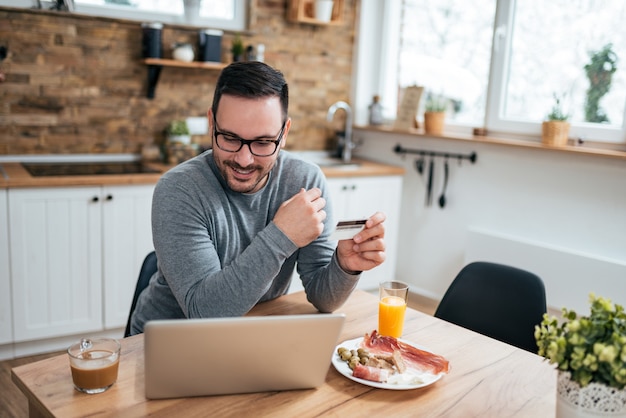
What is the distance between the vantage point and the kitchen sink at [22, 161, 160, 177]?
10.1 ft

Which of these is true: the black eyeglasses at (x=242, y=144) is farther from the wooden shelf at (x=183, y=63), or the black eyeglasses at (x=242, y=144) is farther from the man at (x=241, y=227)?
the wooden shelf at (x=183, y=63)

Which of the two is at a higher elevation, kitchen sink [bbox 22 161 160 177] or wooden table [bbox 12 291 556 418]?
kitchen sink [bbox 22 161 160 177]

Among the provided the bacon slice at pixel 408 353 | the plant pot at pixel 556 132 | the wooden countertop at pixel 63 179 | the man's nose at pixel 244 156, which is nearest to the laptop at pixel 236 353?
the bacon slice at pixel 408 353

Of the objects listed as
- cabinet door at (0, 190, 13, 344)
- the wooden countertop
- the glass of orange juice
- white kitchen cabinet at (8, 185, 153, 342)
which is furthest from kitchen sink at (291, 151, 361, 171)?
the glass of orange juice

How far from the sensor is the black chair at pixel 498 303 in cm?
189

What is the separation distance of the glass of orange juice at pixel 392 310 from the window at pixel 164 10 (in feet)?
8.21

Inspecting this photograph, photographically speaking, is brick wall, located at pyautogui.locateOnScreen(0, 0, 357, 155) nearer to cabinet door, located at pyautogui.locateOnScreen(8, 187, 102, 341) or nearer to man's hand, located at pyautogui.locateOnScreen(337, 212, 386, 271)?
cabinet door, located at pyautogui.locateOnScreen(8, 187, 102, 341)

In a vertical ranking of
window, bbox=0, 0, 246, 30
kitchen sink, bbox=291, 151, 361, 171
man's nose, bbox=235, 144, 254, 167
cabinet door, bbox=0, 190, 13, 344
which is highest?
window, bbox=0, 0, 246, 30

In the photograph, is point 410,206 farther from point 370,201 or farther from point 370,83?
point 370,83

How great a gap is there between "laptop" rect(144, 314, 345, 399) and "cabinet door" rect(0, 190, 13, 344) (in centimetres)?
190

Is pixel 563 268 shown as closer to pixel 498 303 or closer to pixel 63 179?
pixel 498 303

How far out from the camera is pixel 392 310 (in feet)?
5.14

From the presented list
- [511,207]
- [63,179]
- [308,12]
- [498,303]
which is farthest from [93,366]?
[308,12]

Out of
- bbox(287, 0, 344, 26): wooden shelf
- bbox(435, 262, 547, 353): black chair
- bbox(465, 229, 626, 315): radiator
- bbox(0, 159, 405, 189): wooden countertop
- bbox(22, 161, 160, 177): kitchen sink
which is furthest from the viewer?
bbox(287, 0, 344, 26): wooden shelf
